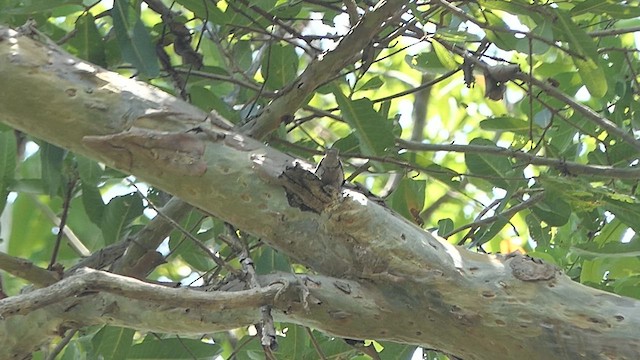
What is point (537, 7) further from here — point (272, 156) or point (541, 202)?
point (272, 156)

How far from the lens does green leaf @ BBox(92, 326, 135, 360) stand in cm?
170

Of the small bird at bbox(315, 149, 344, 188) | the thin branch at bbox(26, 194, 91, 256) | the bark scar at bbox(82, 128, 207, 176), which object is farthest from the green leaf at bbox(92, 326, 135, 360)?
the small bird at bbox(315, 149, 344, 188)

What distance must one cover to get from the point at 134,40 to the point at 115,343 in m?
0.59

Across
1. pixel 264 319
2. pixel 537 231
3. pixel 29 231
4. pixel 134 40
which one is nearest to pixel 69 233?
pixel 29 231

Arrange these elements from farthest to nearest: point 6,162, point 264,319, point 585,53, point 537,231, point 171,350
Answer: point 537,231
point 6,162
point 171,350
point 585,53
point 264,319

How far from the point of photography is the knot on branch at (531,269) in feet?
3.88

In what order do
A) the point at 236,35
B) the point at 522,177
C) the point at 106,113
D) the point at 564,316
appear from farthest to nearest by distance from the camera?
the point at 236,35
the point at 522,177
the point at 106,113
the point at 564,316

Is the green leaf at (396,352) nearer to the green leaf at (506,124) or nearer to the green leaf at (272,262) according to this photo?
the green leaf at (272,262)

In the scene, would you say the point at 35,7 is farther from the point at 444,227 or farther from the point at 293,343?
the point at 444,227

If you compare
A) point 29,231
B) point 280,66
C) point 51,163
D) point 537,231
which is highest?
point 280,66

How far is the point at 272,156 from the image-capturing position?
126cm

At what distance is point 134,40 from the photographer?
171cm

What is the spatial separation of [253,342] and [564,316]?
91 centimetres

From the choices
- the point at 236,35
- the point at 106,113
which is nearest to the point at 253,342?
the point at 236,35
